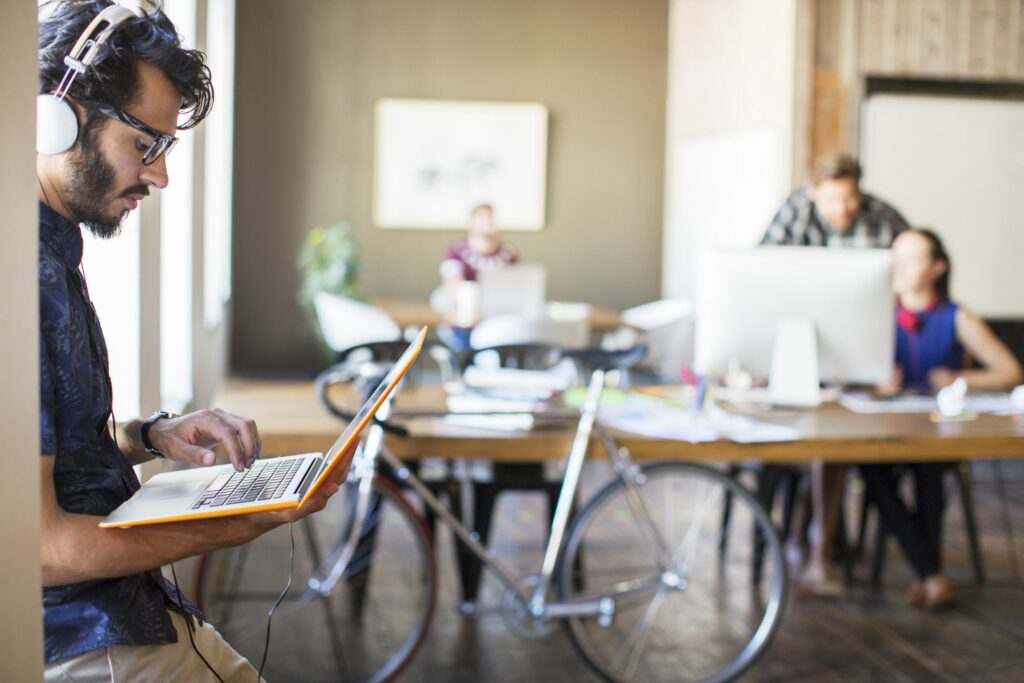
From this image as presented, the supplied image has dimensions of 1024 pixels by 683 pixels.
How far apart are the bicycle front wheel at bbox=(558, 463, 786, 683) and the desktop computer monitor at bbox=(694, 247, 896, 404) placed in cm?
42

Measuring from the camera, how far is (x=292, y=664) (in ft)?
11.5

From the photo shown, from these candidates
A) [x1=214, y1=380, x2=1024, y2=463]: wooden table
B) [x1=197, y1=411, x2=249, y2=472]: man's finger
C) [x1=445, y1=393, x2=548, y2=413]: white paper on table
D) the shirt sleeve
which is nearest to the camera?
the shirt sleeve

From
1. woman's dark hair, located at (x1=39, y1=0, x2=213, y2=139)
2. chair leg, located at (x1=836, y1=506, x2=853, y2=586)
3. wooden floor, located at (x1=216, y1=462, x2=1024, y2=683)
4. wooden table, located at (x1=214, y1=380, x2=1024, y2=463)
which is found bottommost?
wooden floor, located at (x1=216, y1=462, x2=1024, y2=683)

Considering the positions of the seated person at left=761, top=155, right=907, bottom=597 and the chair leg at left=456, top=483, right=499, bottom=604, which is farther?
the seated person at left=761, top=155, right=907, bottom=597

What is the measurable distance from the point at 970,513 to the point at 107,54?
3874mm

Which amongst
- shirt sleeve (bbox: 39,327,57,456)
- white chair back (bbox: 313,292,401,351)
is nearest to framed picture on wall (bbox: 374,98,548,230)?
white chair back (bbox: 313,292,401,351)

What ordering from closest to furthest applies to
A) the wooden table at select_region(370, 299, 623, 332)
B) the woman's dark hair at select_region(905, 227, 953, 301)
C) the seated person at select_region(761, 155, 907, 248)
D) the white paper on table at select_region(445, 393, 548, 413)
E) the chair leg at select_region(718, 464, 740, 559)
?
the white paper on table at select_region(445, 393, 548, 413), the woman's dark hair at select_region(905, 227, 953, 301), the chair leg at select_region(718, 464, 740, 559), the seated person at select_region(761, 155, 907, 248), the wooden table at select_region(370, 299, 623, 332)

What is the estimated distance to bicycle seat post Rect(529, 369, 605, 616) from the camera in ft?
10.6

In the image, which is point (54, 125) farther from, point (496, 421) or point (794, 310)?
point (794, 310)

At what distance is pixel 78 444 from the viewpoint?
4.42 ft

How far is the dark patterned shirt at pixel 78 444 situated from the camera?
129cm

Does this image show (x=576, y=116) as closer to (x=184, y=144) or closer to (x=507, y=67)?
(x=507, y=67)

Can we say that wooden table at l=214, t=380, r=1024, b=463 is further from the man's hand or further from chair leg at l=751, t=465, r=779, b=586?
the man's hand

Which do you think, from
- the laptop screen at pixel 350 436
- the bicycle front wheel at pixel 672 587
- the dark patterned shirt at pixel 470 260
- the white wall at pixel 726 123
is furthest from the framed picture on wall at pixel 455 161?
the laptop screen at pixel 350 436
